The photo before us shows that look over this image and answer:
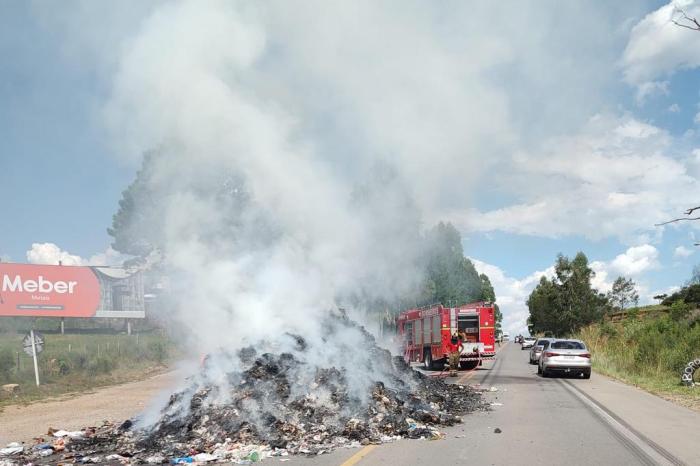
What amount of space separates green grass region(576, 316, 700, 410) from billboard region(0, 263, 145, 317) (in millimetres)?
29770

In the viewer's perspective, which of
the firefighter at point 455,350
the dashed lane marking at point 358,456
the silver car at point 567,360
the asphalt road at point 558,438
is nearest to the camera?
the dashed lane marking at point 358,456

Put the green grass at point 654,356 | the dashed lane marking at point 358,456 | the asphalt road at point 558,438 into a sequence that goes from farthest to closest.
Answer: the green grass at point 654,356
the asphalt road at point 558,438
the dashed lane marking at point 358,456

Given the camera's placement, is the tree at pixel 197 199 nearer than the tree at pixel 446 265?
Yes

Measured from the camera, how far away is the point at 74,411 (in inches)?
621

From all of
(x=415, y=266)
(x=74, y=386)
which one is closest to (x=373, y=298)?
(x=415, y=266)

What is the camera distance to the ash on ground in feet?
28.4

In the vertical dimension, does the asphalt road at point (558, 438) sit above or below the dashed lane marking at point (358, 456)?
below

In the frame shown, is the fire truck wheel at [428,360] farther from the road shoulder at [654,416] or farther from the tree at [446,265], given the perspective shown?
the road shoulder at [654,416]

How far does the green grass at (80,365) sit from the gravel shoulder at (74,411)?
161cm

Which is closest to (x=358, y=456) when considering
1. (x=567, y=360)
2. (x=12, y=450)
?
(x=12, y=450)

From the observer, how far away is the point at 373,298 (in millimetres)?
23172

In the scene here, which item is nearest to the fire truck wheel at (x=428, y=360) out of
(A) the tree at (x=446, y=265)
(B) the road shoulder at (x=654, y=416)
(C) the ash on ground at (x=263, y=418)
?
(A) the tree at (x=446, y=265)

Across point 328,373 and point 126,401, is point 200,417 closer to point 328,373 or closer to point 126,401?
point 328,373

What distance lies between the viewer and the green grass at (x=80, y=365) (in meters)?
21.5
